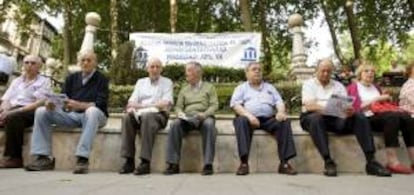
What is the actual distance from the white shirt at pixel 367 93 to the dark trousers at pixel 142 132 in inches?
97.3

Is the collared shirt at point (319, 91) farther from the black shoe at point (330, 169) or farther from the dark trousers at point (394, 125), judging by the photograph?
the black shoe at point (330, 169)

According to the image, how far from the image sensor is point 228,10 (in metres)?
29.9

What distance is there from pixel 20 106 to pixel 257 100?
2.90 m

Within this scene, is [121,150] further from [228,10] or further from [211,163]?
[228,10]

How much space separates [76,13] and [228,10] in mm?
7097

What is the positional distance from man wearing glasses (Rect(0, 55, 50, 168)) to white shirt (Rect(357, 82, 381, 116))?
3815 mm

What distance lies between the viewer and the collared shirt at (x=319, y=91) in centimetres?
743

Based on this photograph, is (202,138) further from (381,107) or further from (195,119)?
(381,107)

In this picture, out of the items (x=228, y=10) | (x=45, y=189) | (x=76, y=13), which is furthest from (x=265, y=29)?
(x=45, y=189)

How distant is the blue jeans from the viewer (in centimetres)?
705

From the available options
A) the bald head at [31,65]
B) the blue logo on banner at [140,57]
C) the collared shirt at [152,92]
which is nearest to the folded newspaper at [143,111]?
the collared shirt at [152,92]

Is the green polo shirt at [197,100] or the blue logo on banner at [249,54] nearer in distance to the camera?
the green polo shirt at [197,100]

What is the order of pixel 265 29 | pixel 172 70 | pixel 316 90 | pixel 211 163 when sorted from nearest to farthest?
Answer: 1. pixel 211 163
2. pixel 316 90
3. pixel 172 70
4. pixel 265 29

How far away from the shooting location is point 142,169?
693cm
